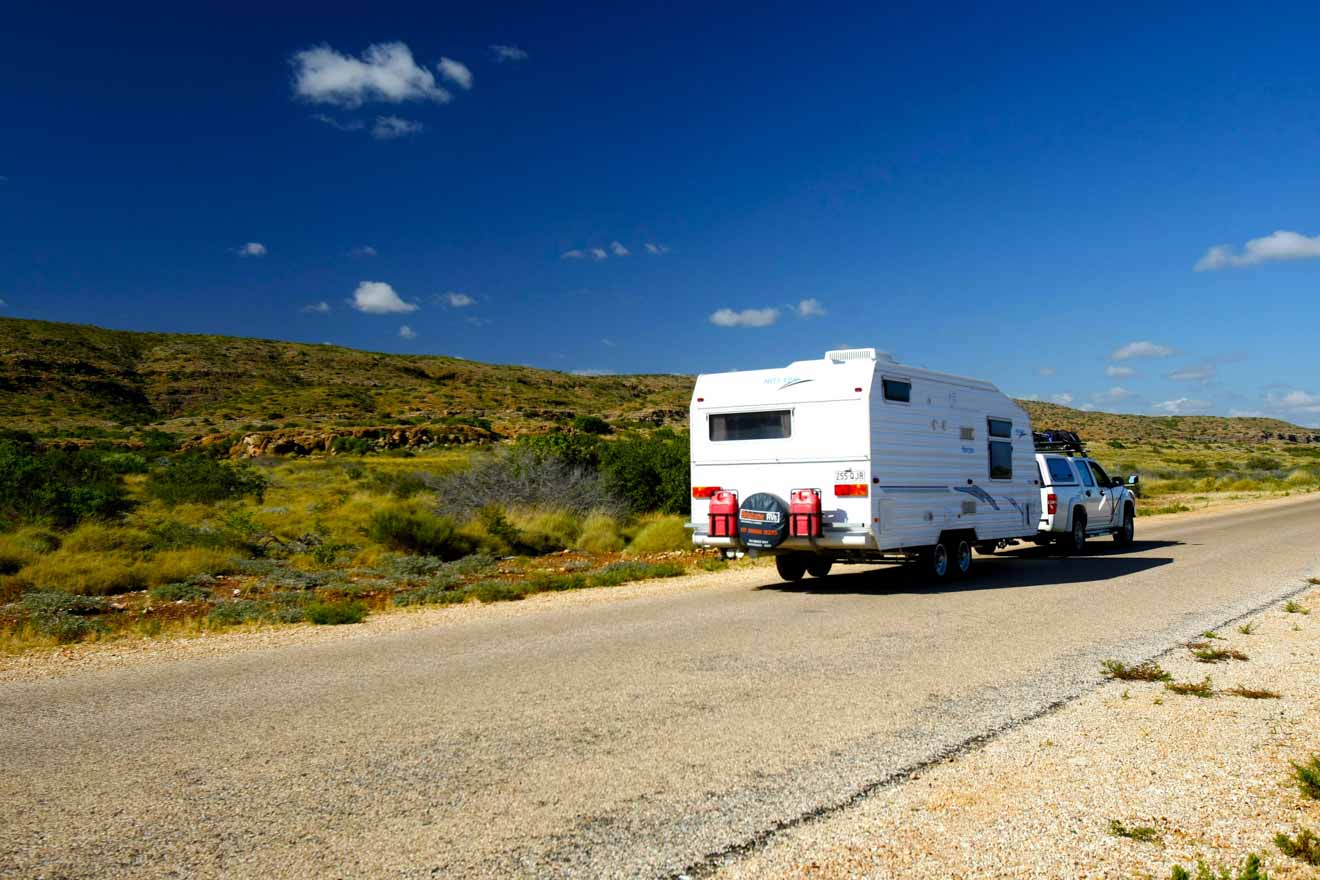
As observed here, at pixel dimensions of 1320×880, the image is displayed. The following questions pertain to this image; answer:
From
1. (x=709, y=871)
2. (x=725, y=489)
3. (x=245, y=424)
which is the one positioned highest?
(x=245, y=424)

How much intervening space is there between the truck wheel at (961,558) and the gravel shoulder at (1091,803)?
7.90 metres

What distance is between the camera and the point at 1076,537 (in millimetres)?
19141

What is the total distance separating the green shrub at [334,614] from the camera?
11.5 metres

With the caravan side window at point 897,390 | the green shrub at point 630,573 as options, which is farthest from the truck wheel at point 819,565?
the caravan side window at point 897,390

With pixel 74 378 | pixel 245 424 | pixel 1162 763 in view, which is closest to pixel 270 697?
pixel 1162 763

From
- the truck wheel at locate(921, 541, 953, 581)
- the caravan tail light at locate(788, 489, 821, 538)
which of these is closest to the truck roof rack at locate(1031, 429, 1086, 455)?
the truck wheel at locate(921, 541, 953, 581)

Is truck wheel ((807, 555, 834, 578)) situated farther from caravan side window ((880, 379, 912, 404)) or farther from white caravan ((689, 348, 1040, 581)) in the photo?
caravan side window ((880, 379, 912, 404))

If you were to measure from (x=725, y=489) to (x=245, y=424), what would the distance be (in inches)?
2126

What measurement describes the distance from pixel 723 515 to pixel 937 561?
323 cm

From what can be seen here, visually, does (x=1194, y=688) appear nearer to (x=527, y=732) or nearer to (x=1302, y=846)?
(x=1302, y=846)

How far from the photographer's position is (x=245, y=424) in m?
61.0

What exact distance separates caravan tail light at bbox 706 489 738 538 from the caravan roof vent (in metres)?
2.32

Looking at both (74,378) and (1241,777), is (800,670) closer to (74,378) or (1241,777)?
(1241,777)

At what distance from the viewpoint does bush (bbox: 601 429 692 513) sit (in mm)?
24844
